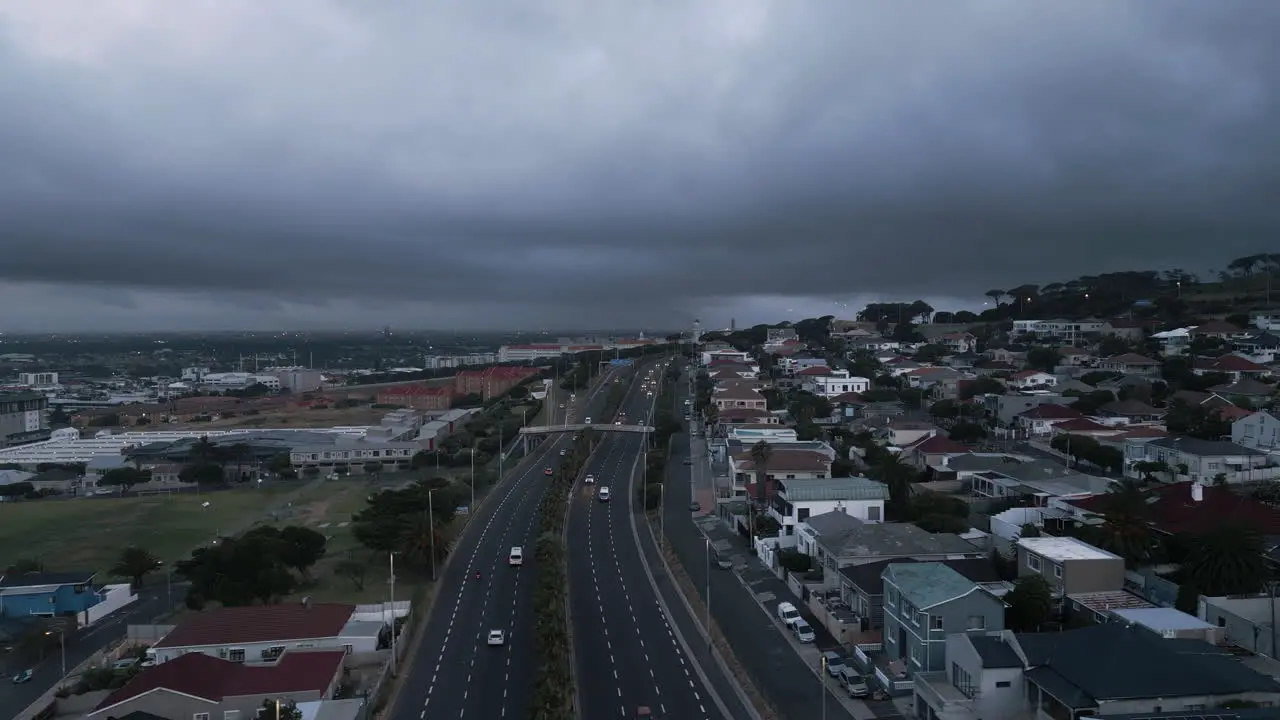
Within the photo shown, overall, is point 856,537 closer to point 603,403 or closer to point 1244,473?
point 1244,473

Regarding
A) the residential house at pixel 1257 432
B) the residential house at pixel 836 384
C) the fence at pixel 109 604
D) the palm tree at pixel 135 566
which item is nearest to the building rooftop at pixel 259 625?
the fence at pixel 109 604

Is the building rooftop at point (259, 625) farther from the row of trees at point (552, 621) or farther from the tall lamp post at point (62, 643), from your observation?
the row of trees at point (552, 621)

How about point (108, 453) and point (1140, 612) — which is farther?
point (108, 453)

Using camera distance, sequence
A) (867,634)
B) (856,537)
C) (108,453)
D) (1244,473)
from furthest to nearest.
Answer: (108,453) → (1244,473) → (856,537) → (867,634)

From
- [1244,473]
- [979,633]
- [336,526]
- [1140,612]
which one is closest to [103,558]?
[336,526]

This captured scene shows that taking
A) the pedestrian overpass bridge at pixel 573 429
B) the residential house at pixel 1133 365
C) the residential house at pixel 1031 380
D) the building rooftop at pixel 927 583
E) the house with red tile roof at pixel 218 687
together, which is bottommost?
the house with red tile roof at pixel 218 687

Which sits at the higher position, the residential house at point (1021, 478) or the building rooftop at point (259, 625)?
the residential house at point (1021, 478)
